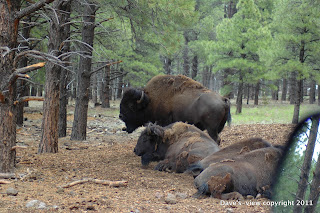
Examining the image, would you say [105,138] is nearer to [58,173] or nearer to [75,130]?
[75,130]

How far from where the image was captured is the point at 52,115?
26.0 ft

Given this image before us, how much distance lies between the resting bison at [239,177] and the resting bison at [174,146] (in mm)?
1816

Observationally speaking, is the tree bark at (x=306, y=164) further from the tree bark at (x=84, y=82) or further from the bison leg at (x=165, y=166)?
the tree bark at (x=84, y=82)

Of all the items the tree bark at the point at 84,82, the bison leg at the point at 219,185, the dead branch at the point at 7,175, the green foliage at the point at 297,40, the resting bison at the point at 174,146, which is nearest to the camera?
the bison leg at the point at 219,185

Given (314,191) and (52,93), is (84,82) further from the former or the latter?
(314,191)

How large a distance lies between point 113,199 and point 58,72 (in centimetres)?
458

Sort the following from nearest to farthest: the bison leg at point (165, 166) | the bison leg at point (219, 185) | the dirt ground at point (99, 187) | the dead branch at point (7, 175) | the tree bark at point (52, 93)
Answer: the dirt ground at point (99, 187), the bison leg at point (219, 185), the dead branch at point (7, 175), the bison leg at point (165, 166), the tree bark at point (52, 93)

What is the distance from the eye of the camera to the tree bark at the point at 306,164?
6.94 feet

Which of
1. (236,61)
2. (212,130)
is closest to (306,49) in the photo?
(236,61)

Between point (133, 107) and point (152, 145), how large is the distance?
2.52 m

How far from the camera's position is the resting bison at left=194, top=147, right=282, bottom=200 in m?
4.89

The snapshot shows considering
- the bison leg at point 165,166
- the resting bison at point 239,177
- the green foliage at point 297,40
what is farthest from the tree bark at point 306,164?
the green foliage at point 297,40

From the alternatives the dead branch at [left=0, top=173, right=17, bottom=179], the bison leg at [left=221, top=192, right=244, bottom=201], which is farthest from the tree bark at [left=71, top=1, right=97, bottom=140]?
the bison leg at [left=221, top=192, right=244, bottom=201]

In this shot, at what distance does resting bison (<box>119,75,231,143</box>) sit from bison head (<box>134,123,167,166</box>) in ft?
5.20
